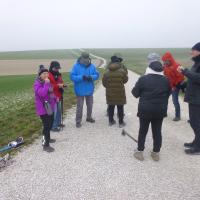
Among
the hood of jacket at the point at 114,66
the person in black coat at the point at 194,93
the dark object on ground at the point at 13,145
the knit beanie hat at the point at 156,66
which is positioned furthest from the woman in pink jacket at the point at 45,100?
the person in black coat at the point at 194,93

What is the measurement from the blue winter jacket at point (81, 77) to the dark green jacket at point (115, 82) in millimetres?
415

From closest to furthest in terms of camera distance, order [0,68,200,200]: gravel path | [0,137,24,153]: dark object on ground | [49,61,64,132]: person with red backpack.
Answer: [0,68,200,200]: gravel path, [0,137,24,153]: dark object on ground, [49,61,64,132]: person with red backpack

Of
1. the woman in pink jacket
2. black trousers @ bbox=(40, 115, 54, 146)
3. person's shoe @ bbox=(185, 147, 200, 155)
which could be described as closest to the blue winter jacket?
the woman in pink jacket

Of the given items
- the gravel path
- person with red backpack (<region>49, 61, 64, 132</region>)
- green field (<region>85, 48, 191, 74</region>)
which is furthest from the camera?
green field (<region>85, 48, 191, 74</region>)

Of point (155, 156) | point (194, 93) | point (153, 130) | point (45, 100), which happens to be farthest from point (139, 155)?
point (45, 100)

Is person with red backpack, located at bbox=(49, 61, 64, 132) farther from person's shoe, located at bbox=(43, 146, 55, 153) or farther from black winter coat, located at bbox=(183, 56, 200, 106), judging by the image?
black winter coat, located at bbox=(183, 56, 200, 106)

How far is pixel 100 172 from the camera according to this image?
5.77 meters

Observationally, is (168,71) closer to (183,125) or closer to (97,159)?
(183,125)

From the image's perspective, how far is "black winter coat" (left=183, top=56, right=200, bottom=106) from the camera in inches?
248

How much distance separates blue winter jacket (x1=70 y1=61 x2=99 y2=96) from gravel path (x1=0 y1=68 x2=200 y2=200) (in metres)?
1.39

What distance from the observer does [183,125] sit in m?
9.19

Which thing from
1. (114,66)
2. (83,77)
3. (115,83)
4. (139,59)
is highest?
(114,66)

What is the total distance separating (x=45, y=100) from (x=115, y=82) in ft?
8.37

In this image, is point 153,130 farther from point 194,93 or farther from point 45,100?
point 45,100
